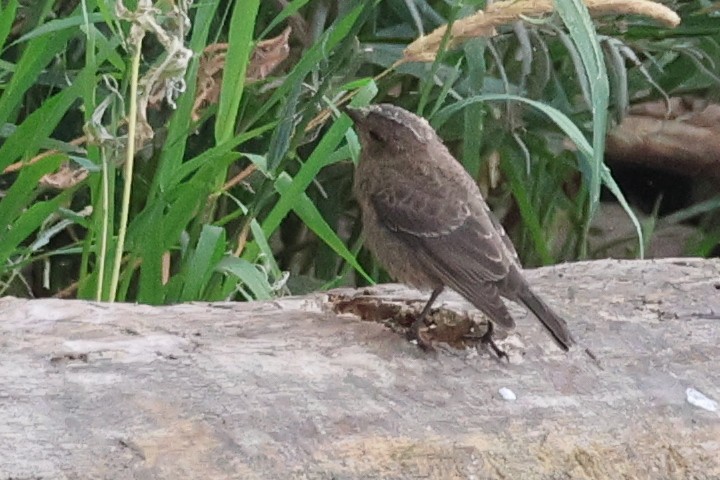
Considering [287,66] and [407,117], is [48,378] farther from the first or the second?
[287,66]

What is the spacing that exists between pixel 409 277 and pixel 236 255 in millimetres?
366

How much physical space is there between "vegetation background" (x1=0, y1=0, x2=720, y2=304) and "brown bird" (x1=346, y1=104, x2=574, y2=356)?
0.08 m

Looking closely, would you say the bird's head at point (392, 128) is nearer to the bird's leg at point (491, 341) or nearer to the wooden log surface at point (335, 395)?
the wooden log surface at point (335, 395)

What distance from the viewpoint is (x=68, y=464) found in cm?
Answer: 131

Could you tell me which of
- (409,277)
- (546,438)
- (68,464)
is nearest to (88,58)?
(409,277)

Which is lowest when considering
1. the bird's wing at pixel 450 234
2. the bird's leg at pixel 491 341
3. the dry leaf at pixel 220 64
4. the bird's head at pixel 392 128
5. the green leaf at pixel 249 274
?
the green leaf at pixel 249 274

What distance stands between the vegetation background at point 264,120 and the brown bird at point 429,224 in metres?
0.08

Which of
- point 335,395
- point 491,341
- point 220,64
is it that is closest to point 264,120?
point 220,64

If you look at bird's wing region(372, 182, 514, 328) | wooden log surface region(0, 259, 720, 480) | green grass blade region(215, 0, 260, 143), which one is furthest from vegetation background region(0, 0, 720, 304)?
wooden log surface region(0, 259, 720, 480)

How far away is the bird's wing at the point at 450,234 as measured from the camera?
1896 mm

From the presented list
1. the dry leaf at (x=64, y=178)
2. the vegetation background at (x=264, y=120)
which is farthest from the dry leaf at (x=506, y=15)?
the dry leaf at (x=64, y=178)

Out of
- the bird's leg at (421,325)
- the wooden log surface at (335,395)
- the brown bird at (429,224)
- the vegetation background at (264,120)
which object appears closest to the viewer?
the wooden log surface at (335,395)

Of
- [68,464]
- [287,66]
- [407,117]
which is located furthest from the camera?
[287,66]

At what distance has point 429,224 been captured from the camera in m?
Answer: 2.06
